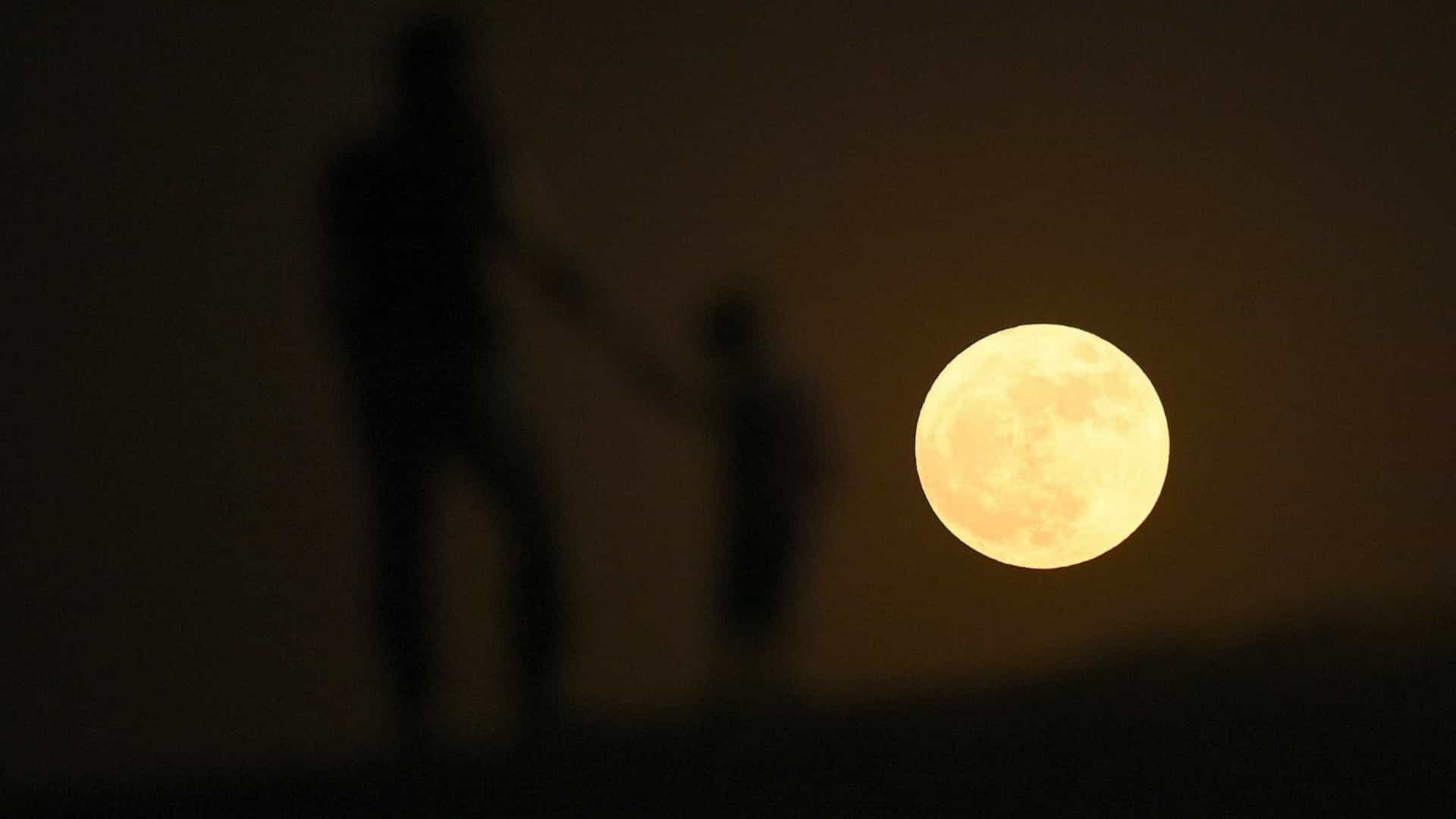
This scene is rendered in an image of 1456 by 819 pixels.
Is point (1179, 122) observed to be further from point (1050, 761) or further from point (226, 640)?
point (226, 640)

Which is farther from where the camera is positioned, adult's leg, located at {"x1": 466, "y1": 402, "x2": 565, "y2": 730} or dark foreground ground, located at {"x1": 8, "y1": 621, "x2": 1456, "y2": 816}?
adult's leg, located at {"x1": 466, "y1": 402, "x2": 565, "y2": 730}

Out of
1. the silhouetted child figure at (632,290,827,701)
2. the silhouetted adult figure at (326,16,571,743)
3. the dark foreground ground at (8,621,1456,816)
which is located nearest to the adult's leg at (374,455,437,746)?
the silhouetted adult figure at (326,16,571,743)

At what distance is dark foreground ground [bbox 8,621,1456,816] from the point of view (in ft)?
9.78

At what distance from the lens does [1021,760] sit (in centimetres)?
312

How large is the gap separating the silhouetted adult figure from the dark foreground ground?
0.27m

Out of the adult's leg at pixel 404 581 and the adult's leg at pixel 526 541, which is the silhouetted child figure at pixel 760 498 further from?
the adult's leg at pixel 404 581

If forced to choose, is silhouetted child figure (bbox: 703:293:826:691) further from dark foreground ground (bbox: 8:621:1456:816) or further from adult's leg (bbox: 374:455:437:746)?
adult's leg (bbox: 374:455:437:746)

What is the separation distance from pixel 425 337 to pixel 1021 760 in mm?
1728

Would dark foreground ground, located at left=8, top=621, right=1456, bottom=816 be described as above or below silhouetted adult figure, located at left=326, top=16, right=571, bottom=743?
below

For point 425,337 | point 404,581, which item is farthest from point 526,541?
point 425,337

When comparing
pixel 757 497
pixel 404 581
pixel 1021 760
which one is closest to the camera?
pixel 1021 760

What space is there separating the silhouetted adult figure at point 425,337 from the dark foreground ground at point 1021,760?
0.89 feet

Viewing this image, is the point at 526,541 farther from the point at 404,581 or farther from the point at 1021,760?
the point at 1021,760

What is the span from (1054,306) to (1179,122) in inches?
22.3
